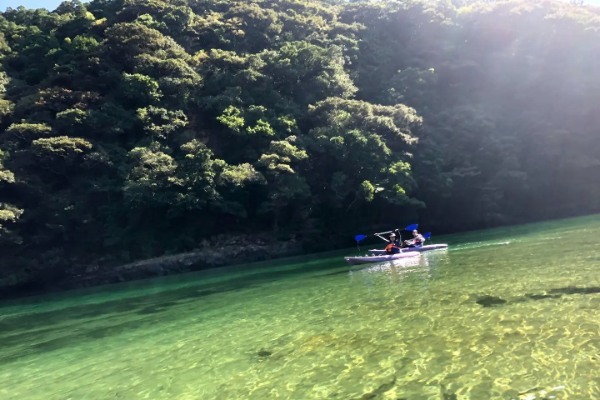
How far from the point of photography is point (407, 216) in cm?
3847

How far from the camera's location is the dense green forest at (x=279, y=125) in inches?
1300

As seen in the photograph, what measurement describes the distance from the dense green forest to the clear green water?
1788 cm

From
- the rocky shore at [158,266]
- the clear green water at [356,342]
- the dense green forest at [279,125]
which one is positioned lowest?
the clear green water at [356,342]

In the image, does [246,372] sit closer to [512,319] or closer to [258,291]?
[512,319]

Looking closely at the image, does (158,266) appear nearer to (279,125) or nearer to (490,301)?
(279,125)

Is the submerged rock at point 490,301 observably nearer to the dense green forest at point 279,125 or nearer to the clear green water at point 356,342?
the clear green water at point 356,342

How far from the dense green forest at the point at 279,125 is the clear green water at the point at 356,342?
1788cm

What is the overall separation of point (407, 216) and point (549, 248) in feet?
69.0

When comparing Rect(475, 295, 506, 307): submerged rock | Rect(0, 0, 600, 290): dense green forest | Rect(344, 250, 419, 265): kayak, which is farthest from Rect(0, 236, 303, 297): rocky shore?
Rect(475, 295, 506, 307): submerged rock

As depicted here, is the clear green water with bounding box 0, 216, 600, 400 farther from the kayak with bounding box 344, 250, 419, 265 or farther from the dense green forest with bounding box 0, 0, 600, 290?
the dense green forest with bounding box 0, 0, 600, 290

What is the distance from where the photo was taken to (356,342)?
324 inches

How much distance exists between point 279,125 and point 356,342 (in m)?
30.5

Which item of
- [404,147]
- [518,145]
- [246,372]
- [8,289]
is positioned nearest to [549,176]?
[518,145]

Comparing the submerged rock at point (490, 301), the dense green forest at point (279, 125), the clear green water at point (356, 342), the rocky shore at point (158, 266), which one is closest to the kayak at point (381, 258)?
the clear green water at point (356, 342)
